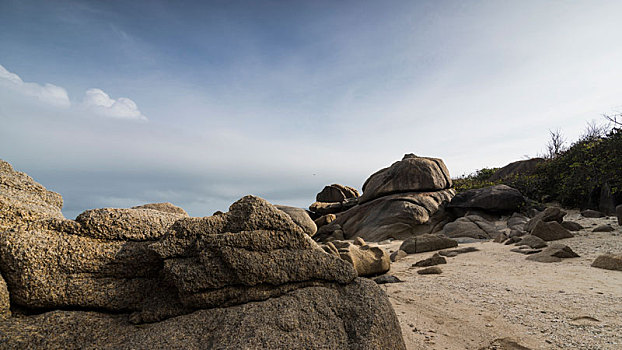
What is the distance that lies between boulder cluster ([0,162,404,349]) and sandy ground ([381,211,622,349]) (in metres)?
1.18

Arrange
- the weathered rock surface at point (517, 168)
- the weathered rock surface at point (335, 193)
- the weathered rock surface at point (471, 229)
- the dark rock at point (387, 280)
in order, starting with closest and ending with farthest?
the dark rock at point (387, 280) → the weathered rock surface at point (471, 229) → the weathered rock surface at point (517, 168) → the weathered rock surface at point (335, 193)

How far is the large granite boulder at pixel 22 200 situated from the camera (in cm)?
283

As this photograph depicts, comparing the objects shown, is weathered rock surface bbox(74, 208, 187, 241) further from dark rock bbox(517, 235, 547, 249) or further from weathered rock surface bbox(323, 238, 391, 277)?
dark rock bbox(517, 235, 547, 249)

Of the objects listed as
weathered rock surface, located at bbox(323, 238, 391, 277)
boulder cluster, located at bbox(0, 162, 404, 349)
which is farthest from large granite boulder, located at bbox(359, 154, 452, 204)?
boulder cluster, located at bbox(0, 162, 404, 349)

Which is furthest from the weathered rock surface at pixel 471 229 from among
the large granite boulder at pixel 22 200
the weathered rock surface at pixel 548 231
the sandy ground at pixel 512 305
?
the large granite boulder at pixel 22 200

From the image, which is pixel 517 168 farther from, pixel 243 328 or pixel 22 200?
pixel 22 200

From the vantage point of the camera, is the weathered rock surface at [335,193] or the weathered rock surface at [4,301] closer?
the weathered rock surface at [4,301]

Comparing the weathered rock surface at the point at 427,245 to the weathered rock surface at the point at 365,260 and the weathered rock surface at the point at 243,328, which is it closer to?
the weathered rock surface at the point at 365,260

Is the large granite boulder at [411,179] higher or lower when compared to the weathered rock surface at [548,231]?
higher

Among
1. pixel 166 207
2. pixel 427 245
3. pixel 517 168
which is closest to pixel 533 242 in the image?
pixel 427 245

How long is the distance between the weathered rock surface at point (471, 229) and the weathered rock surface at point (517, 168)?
9.90m

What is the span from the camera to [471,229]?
1180 cm

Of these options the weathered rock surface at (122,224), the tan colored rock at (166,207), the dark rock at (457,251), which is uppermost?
the tan colored rock at (166,207)

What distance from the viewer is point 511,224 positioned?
12.5 m
